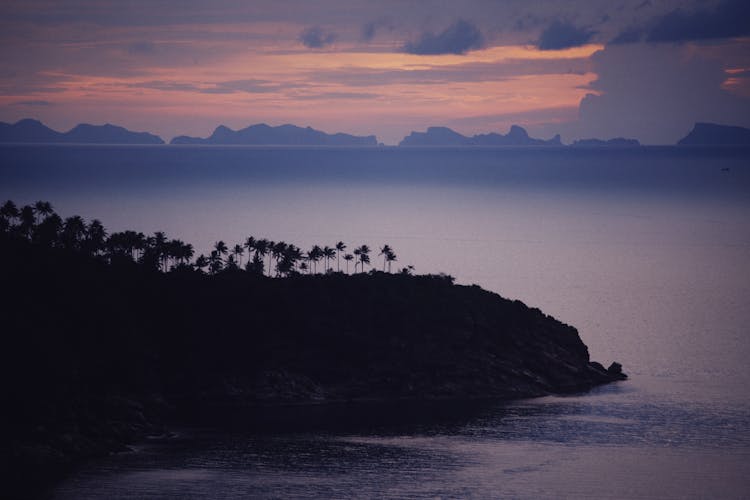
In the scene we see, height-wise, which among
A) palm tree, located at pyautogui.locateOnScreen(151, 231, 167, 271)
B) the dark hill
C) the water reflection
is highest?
palm tree, located at pyautogui.locateOnScreen(151, 231, 167, 271)

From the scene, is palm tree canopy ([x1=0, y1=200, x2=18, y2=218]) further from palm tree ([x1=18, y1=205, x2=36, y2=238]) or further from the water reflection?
the water reflection

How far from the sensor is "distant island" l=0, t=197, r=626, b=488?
331 feet

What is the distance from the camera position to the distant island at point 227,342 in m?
101

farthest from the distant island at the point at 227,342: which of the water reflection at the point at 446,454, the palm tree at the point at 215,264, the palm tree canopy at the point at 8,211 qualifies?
the water reflection at the point at 446,454

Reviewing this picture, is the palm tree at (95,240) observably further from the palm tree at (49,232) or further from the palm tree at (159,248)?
the palm tree at (159,248)

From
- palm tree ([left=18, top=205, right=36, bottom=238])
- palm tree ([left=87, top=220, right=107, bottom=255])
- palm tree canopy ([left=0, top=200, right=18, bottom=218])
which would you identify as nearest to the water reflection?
palm tree ([left=87, top=220, right=107, bottom=255])

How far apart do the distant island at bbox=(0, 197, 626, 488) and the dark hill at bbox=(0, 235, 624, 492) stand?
16 cm

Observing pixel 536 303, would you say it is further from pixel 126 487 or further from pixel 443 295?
pixel 126 487

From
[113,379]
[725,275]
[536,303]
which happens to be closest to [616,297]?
[536,303]

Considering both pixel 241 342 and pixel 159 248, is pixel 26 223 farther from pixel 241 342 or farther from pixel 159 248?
pixel 241 342

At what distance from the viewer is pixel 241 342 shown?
118 meters

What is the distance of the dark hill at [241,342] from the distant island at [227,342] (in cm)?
16

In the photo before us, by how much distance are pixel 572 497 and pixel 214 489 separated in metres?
29.9

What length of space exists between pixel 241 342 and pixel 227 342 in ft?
5.20
